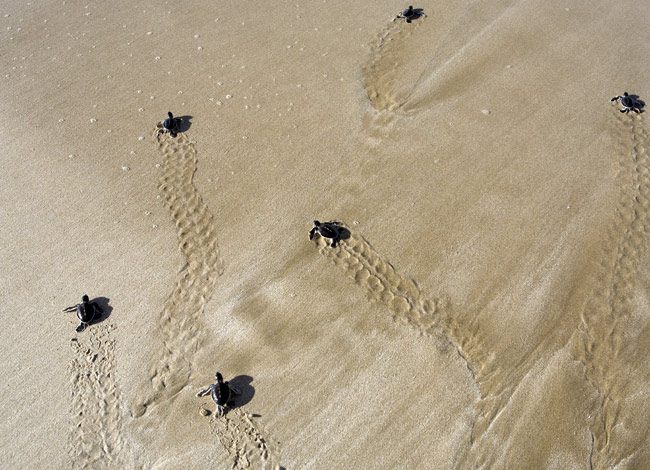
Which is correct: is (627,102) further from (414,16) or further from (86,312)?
(86,312)

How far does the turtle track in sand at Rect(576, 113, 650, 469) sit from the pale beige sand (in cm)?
3

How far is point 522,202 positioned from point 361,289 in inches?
103

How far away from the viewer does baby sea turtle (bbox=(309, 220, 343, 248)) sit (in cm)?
603

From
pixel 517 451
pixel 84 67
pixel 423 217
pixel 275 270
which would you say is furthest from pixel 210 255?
pixel 84 67

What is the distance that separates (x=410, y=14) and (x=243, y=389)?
280 inches

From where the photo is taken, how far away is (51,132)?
23.9 feet

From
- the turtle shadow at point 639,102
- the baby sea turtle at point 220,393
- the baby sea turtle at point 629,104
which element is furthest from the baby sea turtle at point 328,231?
the turtle shadow at point 639,102

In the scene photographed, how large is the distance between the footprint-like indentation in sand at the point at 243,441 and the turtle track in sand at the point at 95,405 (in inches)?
38.5

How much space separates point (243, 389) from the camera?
202 inches

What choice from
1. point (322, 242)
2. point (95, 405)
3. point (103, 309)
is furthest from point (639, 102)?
point (95, 405)

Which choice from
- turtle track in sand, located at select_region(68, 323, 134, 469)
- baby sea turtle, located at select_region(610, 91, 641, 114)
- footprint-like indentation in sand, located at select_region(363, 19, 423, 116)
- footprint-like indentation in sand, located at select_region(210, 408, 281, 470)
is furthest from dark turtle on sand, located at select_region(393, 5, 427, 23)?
footprint-like indentation in sand, located at select_region(210, 408, 281, 470)

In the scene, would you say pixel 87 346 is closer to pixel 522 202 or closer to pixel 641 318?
pixel 522 202

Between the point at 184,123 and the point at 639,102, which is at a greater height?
the point at 184,123

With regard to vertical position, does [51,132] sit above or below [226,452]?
above
